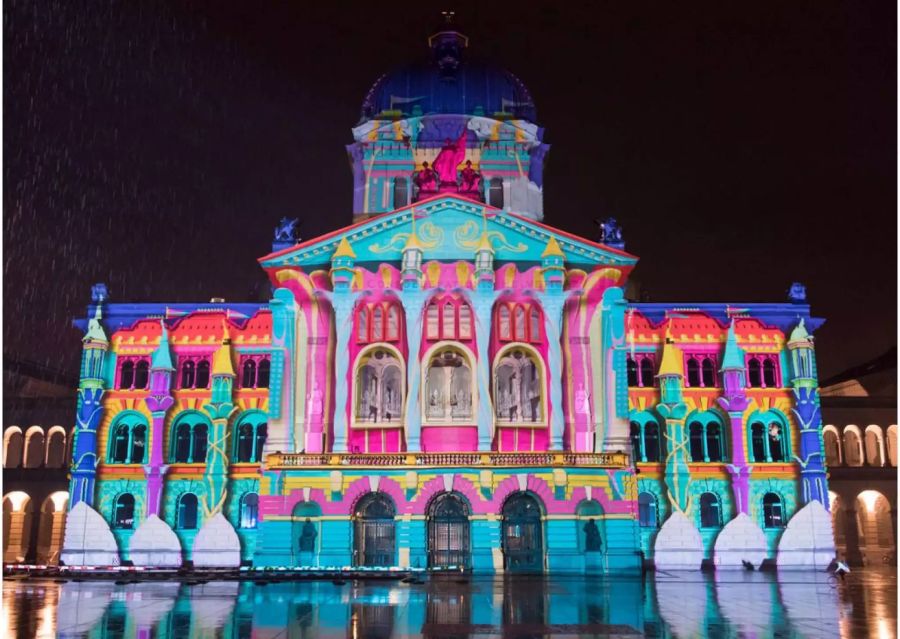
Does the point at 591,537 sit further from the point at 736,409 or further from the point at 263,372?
the point at 263,372

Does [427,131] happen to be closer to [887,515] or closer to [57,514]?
[57,514]

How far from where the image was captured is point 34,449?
56750 mm

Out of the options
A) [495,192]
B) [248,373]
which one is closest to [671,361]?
[495,192]

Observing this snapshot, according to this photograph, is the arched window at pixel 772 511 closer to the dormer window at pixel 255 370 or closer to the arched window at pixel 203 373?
the dormer window at pixel 255 370

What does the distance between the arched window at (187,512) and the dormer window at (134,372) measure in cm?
673

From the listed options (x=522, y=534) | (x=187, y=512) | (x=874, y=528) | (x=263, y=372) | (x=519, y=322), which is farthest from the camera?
(x=874, y=528)

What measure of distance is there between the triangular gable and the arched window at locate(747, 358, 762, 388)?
9.64 metres

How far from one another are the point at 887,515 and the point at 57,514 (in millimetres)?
52387

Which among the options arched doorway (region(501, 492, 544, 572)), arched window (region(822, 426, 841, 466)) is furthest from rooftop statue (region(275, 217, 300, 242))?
arched window (region(822, 426, 841, 466))

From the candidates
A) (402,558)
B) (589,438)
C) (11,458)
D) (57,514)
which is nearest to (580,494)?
(589,438)

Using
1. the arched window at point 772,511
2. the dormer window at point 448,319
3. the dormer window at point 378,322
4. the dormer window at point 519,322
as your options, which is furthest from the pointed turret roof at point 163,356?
the arched window at point 772,511

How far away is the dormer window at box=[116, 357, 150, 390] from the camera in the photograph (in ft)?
158

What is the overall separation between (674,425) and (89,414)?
31723 mm

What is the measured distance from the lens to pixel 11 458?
185 ft
